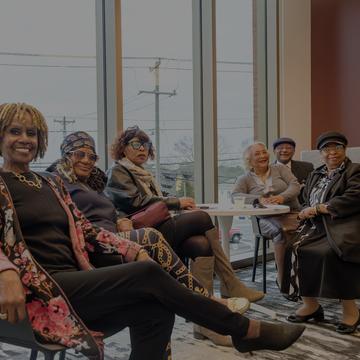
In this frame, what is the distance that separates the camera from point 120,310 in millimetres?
1545

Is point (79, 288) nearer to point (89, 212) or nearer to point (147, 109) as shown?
point (89, 212)

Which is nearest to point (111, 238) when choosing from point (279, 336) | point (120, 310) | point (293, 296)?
point (120, 310)

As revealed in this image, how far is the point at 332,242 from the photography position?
275 cm

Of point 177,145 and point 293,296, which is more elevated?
point 177,145

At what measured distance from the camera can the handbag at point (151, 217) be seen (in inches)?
100

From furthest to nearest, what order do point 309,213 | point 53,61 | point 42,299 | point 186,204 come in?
point 53,61, point 309,213, point 186,204, point 42,299

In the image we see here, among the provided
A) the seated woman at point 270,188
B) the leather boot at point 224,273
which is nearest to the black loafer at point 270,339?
the leather boot at point 224,273

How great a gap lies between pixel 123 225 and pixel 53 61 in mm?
1386

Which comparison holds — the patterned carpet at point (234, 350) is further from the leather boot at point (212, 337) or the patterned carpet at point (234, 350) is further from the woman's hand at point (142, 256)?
the woman's hand at point (142, 256)

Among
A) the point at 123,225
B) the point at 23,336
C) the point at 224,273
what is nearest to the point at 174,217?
the point at 123,225

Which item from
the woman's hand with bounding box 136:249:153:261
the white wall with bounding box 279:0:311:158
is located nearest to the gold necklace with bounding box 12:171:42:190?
the woman's hand with bounding box 136:249:153:261

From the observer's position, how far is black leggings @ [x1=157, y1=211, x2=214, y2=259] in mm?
2549

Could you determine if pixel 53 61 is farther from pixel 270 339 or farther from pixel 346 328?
pixel 346 328

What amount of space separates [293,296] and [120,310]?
2.01m
